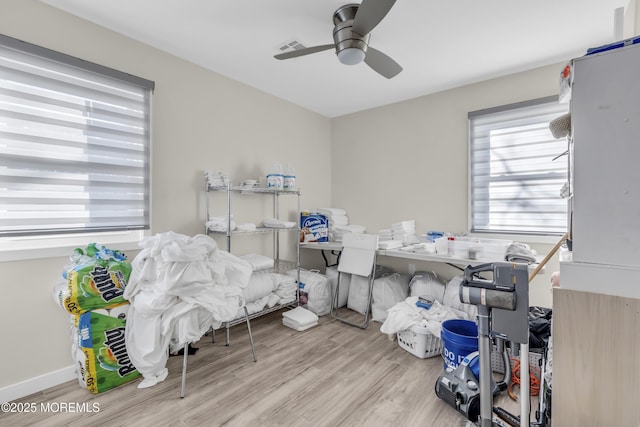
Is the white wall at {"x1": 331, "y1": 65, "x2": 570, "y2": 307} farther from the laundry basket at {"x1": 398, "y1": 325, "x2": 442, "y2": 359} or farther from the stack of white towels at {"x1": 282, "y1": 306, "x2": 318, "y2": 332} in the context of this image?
the stack of white towels at {"x1": 282, "y1": 306, "x2": 318, "y2": 332}

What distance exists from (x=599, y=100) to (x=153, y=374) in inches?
107

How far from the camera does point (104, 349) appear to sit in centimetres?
186

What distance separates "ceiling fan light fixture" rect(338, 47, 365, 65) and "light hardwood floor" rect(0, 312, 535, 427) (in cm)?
218

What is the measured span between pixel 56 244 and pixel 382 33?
9.16 ft

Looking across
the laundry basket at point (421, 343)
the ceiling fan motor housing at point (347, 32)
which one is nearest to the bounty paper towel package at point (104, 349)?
the laundry basket at point (421, 343)

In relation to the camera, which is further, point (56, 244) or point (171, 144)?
point (171, 144)

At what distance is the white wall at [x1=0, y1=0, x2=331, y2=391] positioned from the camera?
1848mm

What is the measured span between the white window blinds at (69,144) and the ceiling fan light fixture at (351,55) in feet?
5.20

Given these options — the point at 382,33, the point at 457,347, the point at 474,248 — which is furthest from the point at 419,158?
the point at 457,347

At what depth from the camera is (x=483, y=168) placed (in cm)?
306

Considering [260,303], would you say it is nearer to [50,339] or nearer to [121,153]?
[50,339]

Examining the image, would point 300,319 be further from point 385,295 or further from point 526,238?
point 526,238

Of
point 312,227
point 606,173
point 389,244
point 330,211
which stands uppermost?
point 606,173

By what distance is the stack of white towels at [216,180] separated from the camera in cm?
270
